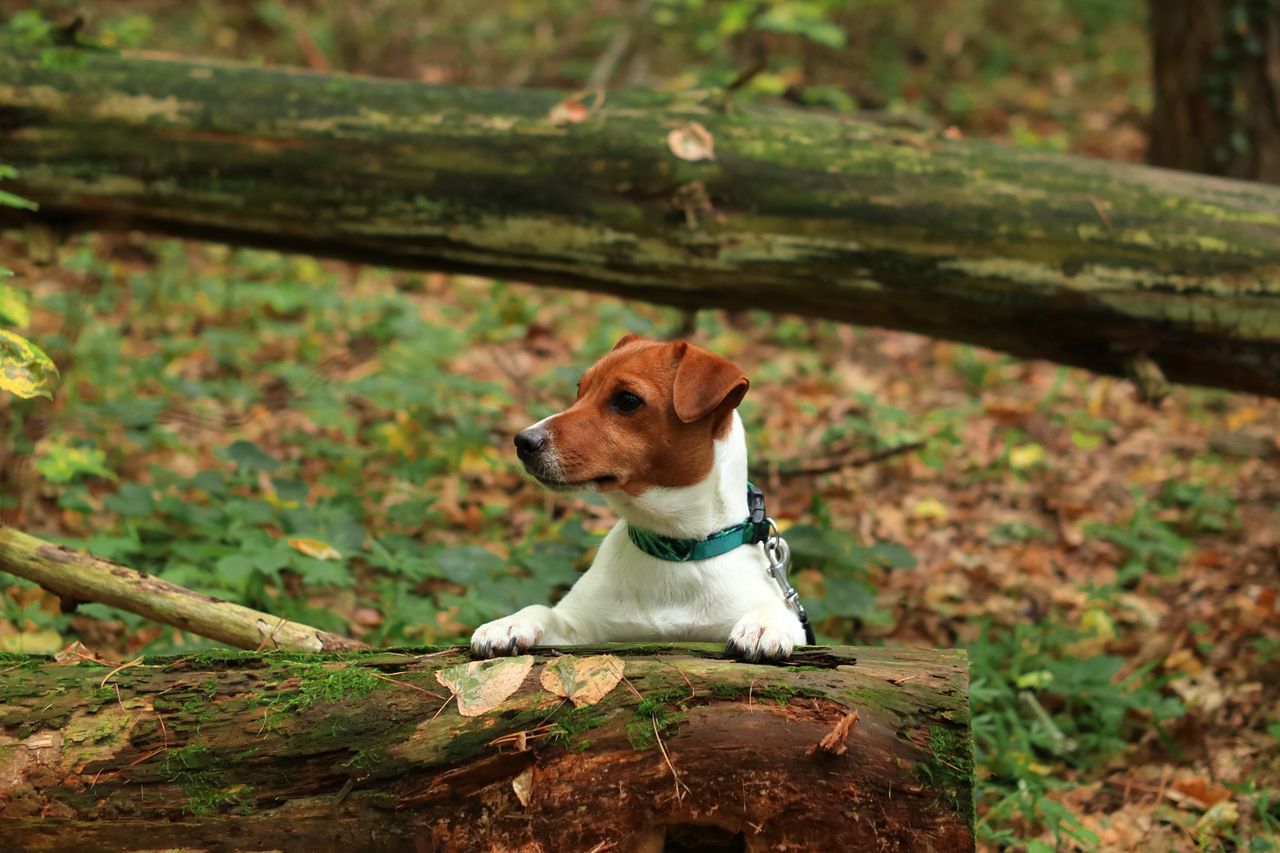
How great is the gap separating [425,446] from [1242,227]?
13.7 feet

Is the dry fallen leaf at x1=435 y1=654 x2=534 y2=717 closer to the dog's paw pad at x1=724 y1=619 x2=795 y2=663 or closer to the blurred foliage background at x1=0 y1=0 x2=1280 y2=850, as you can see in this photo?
the dog's paw pad at x1=724 y1=619 x2=795 y2=663

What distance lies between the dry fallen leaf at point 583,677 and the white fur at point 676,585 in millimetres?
477

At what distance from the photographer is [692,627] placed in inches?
137

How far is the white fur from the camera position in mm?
3477

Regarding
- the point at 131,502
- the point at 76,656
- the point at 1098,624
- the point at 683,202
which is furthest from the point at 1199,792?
the point at 131,502

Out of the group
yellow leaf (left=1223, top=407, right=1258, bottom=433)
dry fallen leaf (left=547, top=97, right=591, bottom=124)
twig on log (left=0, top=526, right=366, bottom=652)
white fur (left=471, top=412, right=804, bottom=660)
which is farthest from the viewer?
yellow leaf (left=1223, top=407, right=1258, bottom=433)

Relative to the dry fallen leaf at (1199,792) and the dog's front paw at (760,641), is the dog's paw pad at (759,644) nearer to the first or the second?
the dog's front paw at (760,641)

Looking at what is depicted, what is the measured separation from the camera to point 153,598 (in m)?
3.46

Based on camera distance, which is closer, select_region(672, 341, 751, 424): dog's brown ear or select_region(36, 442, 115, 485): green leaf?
select_region(672, 341, 751, 424): dog's brown ear

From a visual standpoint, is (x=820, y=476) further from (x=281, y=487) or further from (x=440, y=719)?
(x=440, y=719)

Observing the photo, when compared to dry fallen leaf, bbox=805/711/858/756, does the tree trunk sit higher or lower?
higher

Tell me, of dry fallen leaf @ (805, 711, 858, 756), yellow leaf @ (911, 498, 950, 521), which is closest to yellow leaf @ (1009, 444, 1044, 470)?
yellow leaf @ (911, 498, 950, 521)

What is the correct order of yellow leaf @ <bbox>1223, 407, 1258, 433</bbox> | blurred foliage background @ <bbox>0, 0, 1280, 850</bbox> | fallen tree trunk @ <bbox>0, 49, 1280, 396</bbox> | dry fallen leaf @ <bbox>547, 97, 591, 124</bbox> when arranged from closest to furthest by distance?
blurred foliage background @ <bbox>0, 0, 1280, 850</bbox>, fallen tree trunk @ <bbox>0, 49, 1280, 396</bbox>, dry fallen leaf @ <bbox>547, 97, 591, 124</bbox>, yellow leaf @ <bbox>1223, 407, 1258, 433</bbox>

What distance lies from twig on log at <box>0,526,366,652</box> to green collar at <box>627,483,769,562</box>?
91cm
